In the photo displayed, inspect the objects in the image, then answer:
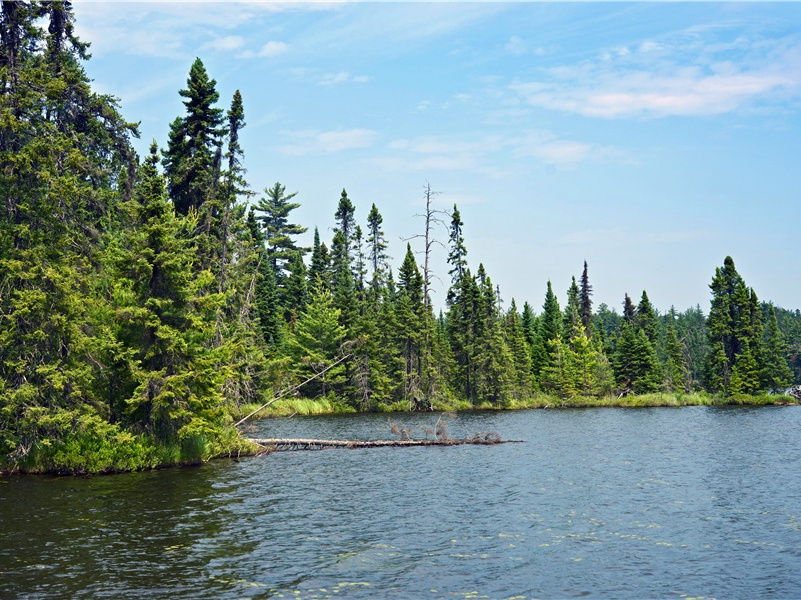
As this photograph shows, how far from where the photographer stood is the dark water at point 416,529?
16781 millimetres

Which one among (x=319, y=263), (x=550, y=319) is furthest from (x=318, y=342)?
(x=550, y=319)

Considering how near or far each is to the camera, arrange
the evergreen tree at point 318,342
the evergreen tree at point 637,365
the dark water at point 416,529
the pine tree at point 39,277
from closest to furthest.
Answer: the dark water at point 416,529
the pine tree at point 39,277
the evergreen tree at point 318,342
the evergreen tree at point 637,365

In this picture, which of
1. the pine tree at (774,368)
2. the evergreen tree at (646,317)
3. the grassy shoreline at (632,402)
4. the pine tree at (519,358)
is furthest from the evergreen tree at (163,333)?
the evergreen tree at (646,317)

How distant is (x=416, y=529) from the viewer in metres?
22.5

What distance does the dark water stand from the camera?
16781 mm

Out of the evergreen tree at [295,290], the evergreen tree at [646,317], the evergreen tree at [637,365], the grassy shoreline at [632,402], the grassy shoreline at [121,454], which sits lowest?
the grassy shoreline at [632,402]

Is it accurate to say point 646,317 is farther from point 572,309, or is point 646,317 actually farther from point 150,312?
point 150,312

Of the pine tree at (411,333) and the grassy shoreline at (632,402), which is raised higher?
the pine tree at (411,333)

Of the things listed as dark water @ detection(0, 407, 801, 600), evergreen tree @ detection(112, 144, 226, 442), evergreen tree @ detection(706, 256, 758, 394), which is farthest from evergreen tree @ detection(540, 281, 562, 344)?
evergreen tree @ detection(112, 144, 226, 442)

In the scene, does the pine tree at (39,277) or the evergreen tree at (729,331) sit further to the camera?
the evergreen tree at (729,331)

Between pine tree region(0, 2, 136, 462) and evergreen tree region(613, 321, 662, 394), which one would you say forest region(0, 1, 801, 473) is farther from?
evergreen tree region(613, 321, 662, 394)

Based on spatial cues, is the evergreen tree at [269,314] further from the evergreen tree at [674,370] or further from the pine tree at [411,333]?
the evergreen tree at [674,370]

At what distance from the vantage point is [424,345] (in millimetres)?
86875

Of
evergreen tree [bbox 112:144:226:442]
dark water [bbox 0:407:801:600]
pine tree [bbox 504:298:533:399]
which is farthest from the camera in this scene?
pine tree [bbox 504:298:533:399]
